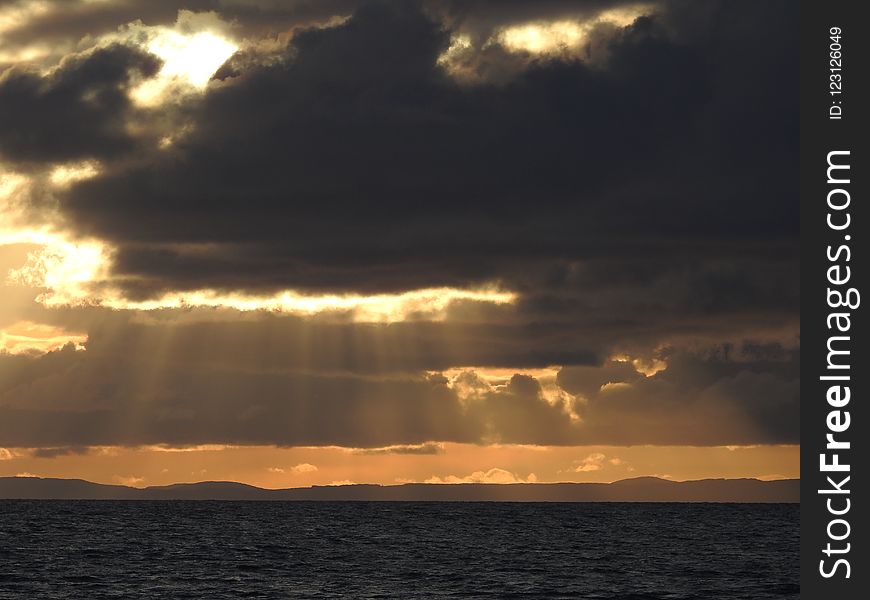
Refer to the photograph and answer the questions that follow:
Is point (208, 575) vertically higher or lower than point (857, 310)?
lower

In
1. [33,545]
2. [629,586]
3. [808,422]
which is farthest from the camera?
[33,545]

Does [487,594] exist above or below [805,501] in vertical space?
below

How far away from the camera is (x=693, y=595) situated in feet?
376

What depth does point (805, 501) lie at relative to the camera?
6762 centimetres

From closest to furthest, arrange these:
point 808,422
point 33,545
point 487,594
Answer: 1. point 808,422
2. point 487,594
3. point 33,545

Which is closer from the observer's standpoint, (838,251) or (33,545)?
(838,251)

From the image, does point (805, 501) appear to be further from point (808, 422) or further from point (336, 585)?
point (336, 585)

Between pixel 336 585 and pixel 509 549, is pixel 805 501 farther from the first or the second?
pixel 509 549

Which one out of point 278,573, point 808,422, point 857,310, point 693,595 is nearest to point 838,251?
point 857,310

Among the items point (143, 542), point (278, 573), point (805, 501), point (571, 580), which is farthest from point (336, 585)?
point (143, 542)

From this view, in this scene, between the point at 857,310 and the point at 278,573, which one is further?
the point at 278,573

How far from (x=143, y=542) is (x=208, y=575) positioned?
59.8m

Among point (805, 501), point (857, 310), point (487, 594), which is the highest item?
point (857, 310)

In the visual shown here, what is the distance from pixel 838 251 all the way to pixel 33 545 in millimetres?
131259
